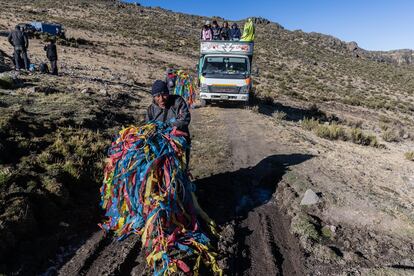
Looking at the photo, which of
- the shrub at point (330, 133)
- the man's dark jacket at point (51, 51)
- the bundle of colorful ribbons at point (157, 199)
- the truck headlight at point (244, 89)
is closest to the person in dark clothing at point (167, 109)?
the bundle of colorful ribbons at point (157, 199)

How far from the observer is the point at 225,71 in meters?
15.6

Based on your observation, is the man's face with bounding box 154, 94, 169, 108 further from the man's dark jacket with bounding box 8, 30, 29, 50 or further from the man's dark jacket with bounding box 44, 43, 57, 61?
the man's dark jacket with bounding box 44, 43, 57, 61

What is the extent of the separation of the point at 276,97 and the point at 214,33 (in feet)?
26.2

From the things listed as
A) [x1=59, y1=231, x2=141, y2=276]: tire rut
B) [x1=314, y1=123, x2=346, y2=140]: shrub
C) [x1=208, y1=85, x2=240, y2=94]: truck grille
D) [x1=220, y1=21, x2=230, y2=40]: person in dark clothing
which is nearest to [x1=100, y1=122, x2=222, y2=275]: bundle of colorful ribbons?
[x1=59, y1=231, x2=141, y2=276]: tire rut

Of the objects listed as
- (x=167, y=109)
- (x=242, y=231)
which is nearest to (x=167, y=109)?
(x=167, y=109)

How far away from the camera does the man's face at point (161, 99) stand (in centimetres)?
514

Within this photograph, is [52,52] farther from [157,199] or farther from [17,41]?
[157,199]

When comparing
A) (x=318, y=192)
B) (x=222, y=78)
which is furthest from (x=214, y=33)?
(x=318, y=192)

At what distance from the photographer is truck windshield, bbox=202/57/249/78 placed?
610 inches

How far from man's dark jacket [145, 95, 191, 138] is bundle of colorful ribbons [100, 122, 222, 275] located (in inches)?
9.8

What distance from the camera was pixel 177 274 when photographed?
163 inches

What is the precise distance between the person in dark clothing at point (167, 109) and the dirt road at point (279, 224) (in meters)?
1.68

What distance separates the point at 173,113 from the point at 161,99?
29 centimetres

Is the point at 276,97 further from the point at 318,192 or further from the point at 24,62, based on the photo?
the point at 318,192
